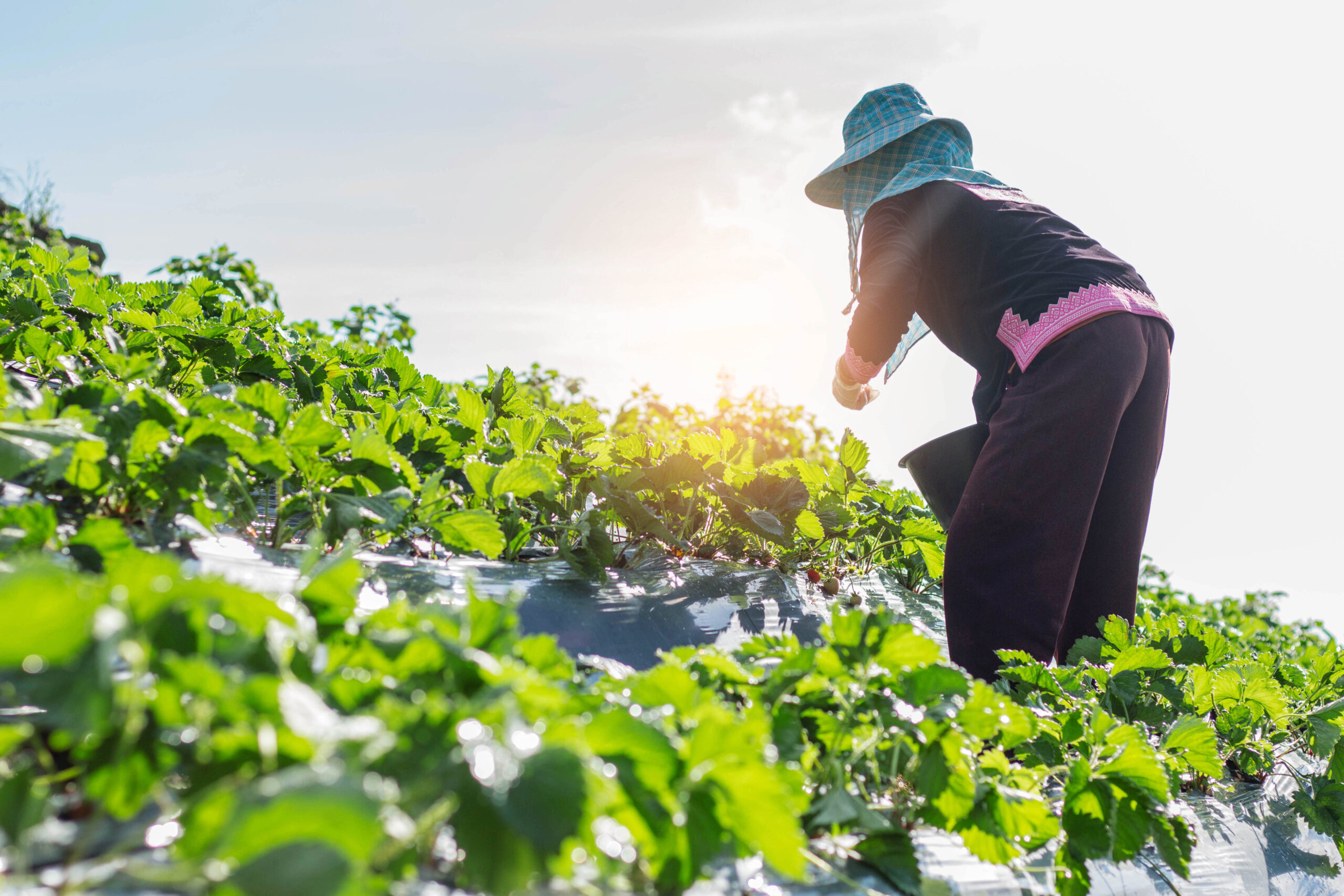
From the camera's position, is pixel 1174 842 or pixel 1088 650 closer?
pixel 1174 842

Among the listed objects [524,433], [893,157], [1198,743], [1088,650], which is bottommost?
[1198,743]

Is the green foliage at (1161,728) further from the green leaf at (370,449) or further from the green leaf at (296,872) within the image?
the green leaf at (370,449)

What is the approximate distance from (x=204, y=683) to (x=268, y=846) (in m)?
0.13

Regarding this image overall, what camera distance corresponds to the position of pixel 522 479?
5.15 ft

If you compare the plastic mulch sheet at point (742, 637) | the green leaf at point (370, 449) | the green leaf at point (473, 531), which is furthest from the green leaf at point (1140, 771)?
the green leaf at point (370, 449)

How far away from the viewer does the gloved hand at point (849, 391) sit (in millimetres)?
3305

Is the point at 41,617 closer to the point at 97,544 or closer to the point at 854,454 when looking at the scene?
the point at 97,544

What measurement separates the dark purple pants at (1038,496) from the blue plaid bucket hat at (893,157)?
2.85ft

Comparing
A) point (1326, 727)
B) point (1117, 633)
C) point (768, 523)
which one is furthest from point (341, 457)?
point (1326, 727)

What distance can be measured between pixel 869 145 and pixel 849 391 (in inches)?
43.2

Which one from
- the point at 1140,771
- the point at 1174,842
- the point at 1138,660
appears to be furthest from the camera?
the point at 1138,660

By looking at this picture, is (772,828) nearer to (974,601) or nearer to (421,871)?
(421,871)

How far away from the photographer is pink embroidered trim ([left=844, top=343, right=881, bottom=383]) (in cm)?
307

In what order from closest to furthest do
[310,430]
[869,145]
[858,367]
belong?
[310,430]
[869,145]
[858,367]
